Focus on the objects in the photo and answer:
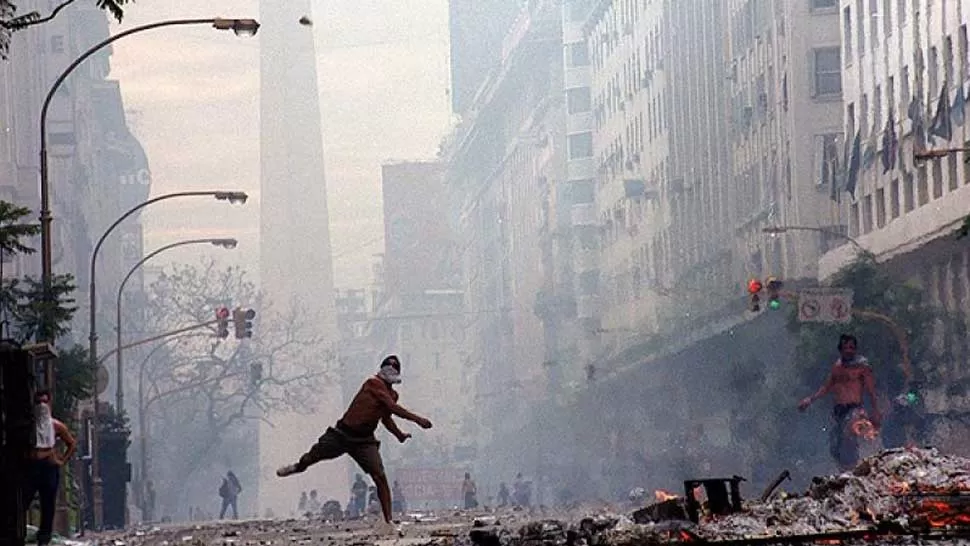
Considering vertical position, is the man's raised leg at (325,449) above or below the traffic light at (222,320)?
below

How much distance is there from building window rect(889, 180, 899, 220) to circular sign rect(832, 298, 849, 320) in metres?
19.0

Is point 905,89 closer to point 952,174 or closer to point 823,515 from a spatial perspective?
point 952,174

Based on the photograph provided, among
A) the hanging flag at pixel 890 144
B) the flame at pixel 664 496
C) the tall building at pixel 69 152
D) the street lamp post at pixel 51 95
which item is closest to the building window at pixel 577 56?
the tall building at pixel 69 152

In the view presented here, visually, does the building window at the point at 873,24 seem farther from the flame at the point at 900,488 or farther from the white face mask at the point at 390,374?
the flame at the point at 900,488

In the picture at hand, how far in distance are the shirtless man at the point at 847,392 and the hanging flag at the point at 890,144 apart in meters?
54.2

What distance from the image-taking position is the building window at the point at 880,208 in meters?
86.1

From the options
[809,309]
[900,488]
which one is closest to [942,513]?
[900,488]

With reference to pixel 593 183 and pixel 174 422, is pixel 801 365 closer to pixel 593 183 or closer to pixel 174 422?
pixel 174 422

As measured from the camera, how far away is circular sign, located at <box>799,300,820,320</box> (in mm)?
64438

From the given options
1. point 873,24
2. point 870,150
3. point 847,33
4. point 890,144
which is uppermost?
point 847,33

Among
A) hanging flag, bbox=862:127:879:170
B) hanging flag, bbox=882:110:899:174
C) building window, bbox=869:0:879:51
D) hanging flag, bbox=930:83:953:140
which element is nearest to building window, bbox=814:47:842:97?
building window, bbox=869:0:879:51

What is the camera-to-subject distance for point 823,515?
21250 mm

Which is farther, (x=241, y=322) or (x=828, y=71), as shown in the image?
(x=828, y=71)

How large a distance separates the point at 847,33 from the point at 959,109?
2080 centimetres
